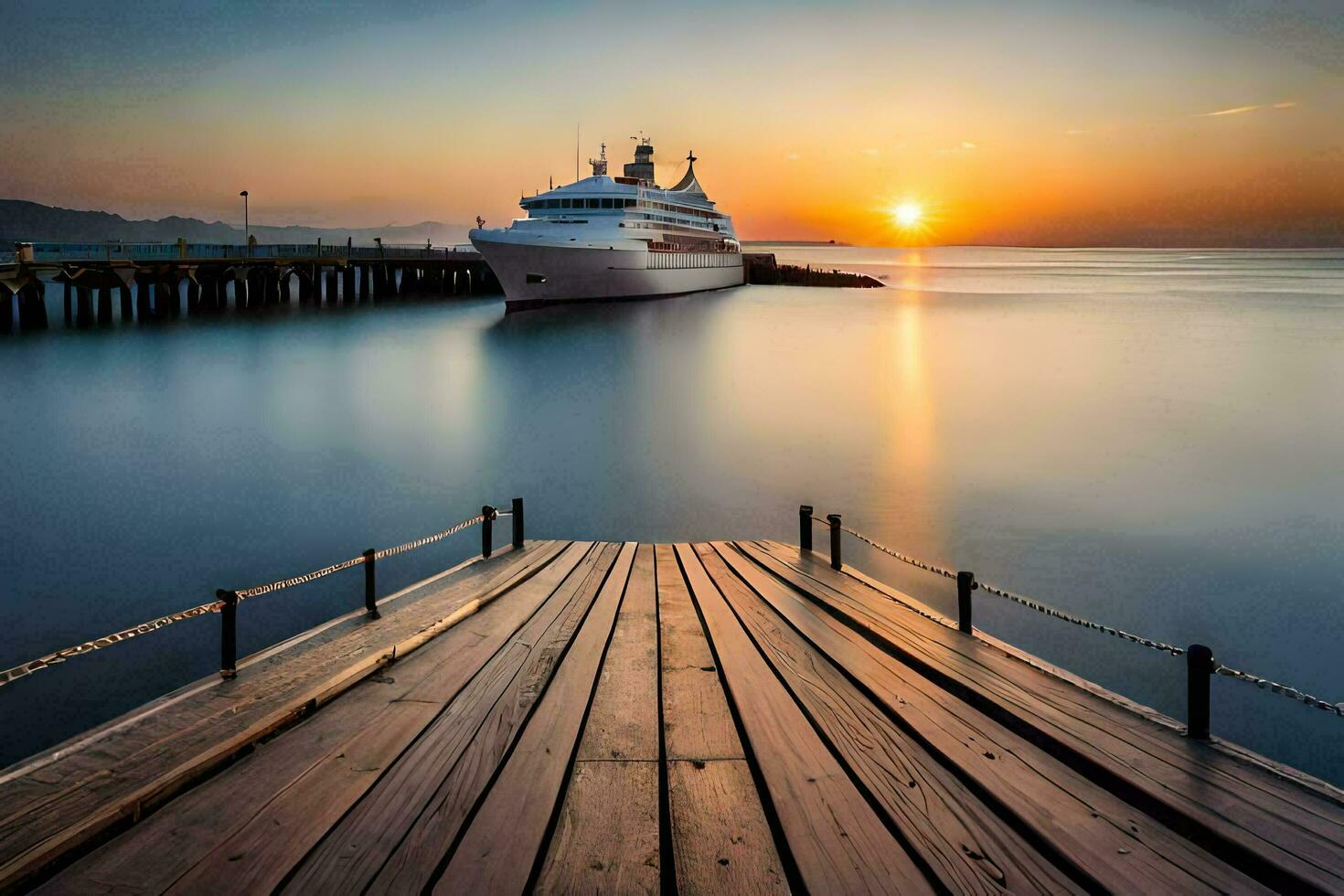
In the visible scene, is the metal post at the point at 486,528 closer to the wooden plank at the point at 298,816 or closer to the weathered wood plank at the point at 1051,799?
the wooden plank at the point at 298,816

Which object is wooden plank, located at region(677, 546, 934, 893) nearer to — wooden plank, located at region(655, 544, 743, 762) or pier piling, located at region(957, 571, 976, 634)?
wooden plank, located at region(655, 544, 743, 762)

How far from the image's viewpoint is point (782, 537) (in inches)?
384

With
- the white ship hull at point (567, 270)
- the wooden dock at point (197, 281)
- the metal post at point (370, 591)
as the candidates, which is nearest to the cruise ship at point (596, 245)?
the white ship hull at point (567, 270)

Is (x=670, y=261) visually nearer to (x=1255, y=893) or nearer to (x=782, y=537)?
(x=782, y=537)

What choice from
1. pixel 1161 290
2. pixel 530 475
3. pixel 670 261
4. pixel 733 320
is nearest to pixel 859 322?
pixel 733 320

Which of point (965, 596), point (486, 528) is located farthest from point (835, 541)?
point (486, 528)

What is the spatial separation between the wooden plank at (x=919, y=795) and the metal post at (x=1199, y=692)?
3.67 feet

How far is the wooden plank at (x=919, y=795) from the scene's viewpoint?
2248 mm

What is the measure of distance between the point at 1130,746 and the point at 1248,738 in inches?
121

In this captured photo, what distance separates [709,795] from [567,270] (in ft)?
136

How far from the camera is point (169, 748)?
309 centimetres

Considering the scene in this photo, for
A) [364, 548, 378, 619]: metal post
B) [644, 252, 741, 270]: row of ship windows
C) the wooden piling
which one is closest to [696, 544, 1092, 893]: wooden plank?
[364, 548, 378, 619]: metal post

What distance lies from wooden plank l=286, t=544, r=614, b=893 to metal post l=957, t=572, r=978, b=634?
7.35 ft

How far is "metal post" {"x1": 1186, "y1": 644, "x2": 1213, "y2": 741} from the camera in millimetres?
3146
